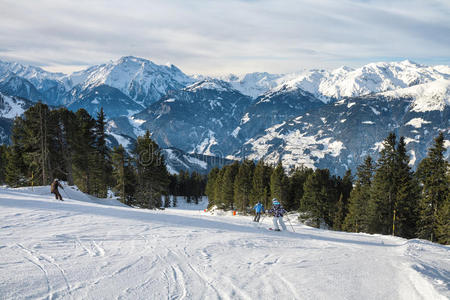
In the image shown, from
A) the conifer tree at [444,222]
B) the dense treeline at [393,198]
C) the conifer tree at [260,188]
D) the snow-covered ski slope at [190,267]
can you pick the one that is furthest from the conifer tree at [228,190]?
the snow-covered ski slope at [190,267]

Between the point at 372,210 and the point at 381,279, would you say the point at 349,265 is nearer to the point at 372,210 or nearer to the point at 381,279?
the point at 381,279

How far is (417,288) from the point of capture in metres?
7.62

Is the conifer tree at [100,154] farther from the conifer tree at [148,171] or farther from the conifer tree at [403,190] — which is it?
the conifer tree at [403,190]

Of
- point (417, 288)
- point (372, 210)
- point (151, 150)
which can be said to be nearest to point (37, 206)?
point (417, 288)

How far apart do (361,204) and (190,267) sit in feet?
129

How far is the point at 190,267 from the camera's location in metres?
8.59

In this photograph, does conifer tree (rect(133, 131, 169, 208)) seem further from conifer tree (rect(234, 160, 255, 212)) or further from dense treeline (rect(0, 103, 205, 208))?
conifer tree (rect(234, 160, 255, 212))

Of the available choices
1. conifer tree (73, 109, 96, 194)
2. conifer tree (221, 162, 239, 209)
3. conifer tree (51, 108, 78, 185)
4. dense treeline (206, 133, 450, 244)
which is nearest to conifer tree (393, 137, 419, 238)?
dense treeline (206, 133, 450, 244)

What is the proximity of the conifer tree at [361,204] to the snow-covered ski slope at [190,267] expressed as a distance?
2946 centimetres

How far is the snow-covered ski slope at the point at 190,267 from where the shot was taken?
671 cm

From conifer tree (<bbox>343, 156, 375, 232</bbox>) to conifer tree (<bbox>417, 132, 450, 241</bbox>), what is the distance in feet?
23.5

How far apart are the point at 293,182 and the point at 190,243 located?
54.9 meters

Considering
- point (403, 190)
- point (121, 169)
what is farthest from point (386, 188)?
point (121, 169)

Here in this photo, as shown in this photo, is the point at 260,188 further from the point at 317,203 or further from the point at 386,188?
the point at 386,188
